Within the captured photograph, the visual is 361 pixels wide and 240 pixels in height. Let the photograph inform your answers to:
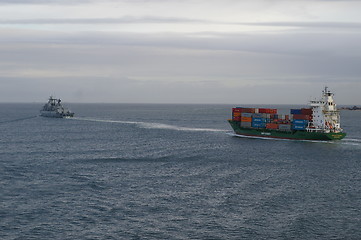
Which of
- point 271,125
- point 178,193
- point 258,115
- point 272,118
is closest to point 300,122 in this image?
point 271,125

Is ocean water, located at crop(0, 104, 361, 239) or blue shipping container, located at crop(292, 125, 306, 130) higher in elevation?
blue shipping container, located at crop(292, 125, 306, 130)

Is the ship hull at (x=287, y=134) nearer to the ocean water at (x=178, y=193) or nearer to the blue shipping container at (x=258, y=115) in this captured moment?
the blue shipping container at (x=258, y=115)

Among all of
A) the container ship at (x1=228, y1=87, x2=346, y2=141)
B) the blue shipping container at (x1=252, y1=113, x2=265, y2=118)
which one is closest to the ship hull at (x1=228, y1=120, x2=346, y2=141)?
the container ship at (x1=228, y1=87, x2=346, y2=141)

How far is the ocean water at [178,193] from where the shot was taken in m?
37.7

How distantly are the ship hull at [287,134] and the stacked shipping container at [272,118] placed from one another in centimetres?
112

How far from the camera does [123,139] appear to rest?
10656 centimetres

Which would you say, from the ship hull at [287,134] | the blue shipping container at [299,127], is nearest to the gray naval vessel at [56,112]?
the ship hull at [287,134]

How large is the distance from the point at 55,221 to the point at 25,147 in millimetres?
52136

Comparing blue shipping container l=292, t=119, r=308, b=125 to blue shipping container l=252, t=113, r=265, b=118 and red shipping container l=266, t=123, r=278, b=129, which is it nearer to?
red shipping container l=266, t=123, r=278, b=129

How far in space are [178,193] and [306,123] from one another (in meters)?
63.0

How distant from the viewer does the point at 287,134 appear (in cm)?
10519

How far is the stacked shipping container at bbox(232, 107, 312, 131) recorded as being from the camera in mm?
103875

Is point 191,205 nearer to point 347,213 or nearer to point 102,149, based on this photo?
point 347,213

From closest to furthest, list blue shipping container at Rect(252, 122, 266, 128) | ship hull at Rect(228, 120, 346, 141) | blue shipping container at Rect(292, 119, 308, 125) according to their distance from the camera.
Answer: ship hull at Rect(228, 120, 346, 141), blue shipping container at Rect(292, 119, 308, 125), blue shipping container at Rect(252, 122, 266, 128)
